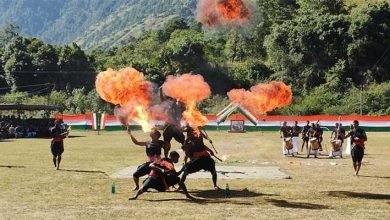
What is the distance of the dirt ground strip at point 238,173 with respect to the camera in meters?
21.4

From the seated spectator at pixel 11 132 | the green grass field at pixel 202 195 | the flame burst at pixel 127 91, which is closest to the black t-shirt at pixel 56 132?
the green grass field at pixel 202 195

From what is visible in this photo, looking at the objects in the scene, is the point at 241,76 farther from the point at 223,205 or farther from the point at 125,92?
the point at 223,205

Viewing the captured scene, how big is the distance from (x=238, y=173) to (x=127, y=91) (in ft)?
18.0

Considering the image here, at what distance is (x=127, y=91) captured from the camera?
67.2 feet

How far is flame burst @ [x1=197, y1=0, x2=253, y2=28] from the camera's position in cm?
2173

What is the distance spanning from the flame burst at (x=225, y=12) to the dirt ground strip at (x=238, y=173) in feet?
18.6

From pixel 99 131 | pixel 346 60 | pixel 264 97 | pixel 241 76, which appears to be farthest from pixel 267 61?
pixel 264 97

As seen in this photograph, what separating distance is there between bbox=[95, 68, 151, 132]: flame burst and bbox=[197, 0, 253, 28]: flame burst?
3.57 metres

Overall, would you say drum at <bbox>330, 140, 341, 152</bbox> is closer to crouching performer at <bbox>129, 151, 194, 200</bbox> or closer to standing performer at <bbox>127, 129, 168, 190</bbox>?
standing performer at <bbox>127, 129, 168, 190</bbox>

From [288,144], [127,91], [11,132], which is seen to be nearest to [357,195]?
[127,91]

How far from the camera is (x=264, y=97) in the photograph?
2311 centimetres

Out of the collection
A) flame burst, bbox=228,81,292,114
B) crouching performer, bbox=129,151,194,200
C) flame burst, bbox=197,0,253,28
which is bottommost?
crouching performer, bbox=129,151,194,200

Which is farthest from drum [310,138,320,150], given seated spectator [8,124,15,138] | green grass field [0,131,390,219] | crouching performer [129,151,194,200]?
seated spectator [8,124,15,138]

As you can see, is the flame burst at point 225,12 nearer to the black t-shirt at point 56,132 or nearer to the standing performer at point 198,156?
the standing performer at point 198,156
